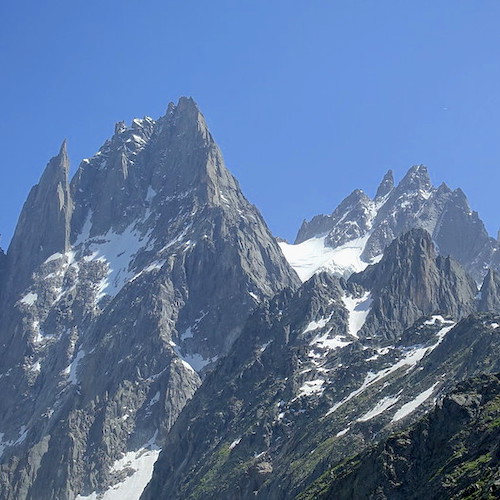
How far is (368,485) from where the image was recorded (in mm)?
127625

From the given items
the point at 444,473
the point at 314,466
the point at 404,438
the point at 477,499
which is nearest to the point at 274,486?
the point at 314,466

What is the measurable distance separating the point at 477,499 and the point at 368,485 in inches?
1366

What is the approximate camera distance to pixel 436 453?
127 m

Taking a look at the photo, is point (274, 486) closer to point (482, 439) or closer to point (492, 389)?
point (492, 389)

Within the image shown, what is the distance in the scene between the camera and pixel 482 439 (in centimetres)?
11919

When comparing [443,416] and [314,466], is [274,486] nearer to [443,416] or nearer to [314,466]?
[314,466]

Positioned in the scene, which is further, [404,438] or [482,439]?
[404,438]

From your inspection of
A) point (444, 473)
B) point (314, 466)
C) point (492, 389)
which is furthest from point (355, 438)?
point (444, 473)

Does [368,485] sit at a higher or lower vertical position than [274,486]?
lower

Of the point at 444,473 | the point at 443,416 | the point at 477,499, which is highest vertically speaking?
the point at 443,416

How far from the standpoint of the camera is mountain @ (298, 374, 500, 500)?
117019 mm

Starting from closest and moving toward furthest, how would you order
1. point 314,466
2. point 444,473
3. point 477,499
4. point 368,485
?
point 477,499, point 444,473, point 368,485, point 314,466

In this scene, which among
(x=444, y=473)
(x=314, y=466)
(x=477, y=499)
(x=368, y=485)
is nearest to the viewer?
(x=477, y=499)

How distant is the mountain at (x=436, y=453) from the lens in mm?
117019
